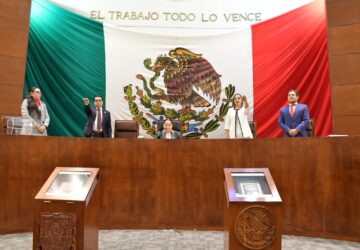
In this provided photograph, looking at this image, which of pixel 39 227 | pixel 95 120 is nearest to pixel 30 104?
pixel 95 120

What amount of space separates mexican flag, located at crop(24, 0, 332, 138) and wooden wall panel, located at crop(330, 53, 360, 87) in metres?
0.12

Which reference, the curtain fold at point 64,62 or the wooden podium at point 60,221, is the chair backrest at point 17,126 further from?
the wooden podium at point 60,221

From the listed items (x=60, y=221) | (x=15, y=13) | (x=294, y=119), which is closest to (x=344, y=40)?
(x=294, y=119)

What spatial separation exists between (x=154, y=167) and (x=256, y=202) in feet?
5.88

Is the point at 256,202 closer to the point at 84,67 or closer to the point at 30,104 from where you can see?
the point at 30,104

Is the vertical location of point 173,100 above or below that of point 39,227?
above

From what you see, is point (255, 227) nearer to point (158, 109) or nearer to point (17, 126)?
point (17, 126)

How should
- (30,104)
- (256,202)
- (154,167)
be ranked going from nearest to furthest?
(256,202) < (154,167) < (30,104)

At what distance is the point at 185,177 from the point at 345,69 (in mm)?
2933

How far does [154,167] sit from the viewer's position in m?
4.02

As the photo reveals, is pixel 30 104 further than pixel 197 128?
No

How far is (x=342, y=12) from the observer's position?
5.64m

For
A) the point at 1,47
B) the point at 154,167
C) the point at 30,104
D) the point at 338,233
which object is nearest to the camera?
the point at 338,233

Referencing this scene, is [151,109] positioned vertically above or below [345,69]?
below
